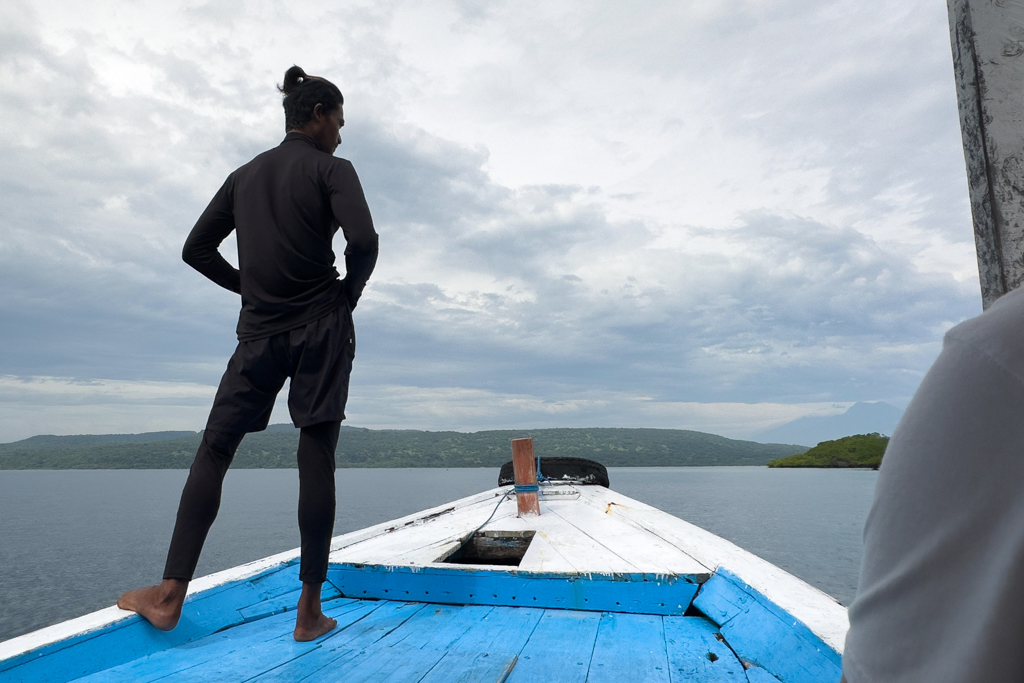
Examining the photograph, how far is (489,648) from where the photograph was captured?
5.71 ft

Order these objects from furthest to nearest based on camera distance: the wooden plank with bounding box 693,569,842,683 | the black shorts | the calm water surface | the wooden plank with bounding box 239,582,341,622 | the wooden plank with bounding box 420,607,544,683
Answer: the calm water surface → the wooden plank with bounding box 239,582,341,622 → the black shorts → the wooden plank with bounding box 420,607,544,683 → the wooden plank with bounding box 693,569,842,683

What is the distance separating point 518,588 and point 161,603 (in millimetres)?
1168

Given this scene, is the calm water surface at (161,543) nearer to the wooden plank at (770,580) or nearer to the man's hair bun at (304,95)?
the wooden plank at (770,580)

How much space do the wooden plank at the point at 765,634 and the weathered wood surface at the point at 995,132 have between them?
3.30ft

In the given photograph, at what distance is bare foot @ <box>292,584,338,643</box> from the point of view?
1.81 metres

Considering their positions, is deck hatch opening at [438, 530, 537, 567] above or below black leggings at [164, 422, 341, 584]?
below

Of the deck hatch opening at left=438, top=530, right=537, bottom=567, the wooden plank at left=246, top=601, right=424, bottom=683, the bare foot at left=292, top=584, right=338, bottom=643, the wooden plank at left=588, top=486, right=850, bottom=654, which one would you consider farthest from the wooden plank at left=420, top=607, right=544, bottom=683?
the deck hatch opening at left=438, top=530, right=537, bottom=567

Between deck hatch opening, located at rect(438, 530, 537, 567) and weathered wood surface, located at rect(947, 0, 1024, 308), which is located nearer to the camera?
weathered wood surface, located at rect(947, 0, 1024, 308)

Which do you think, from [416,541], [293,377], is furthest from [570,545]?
[293,377]

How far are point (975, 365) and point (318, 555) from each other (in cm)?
193

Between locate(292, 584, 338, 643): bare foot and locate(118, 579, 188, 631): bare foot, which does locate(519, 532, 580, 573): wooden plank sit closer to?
locate(292, 584, 338, 643): bare foot

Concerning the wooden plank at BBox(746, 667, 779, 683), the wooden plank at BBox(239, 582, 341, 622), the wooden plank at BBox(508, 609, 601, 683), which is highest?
the wooden plank at BBox(239, 582, 341, 622)

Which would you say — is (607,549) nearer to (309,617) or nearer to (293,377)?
(309,617)

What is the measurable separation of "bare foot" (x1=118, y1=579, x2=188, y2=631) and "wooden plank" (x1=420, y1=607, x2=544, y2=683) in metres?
0.82
